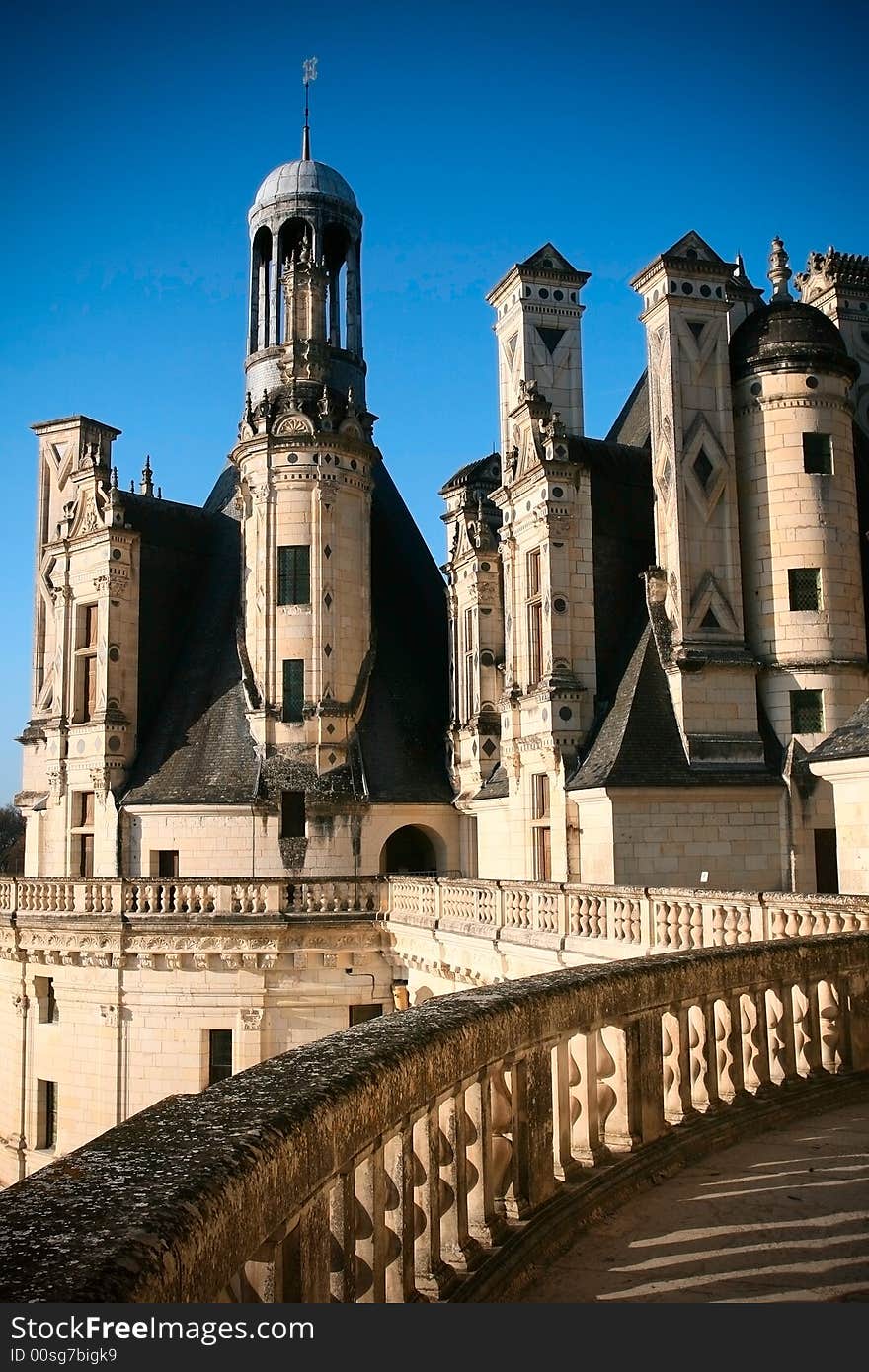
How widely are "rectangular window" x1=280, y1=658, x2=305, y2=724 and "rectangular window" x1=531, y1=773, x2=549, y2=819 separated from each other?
28.7ft

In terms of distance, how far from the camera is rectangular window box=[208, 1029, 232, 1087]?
2823 centimetres

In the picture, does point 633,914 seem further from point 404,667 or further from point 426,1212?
point 404,667

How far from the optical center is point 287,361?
35.1 metres

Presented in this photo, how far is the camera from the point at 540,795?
27.2 m

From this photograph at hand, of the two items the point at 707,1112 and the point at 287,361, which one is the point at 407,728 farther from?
the point at 707,1112

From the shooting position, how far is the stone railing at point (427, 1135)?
293 centimetres

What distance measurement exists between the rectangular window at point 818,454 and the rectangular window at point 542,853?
9.40m

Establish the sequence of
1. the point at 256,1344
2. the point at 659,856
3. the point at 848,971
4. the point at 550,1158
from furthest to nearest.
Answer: the point at 659,856, the point at 848,971, the point at 550,1158, the point at 256,1344

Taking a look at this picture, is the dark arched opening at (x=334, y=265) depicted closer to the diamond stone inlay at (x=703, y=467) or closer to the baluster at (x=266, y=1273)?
the diamond stone inlay at (x=703, y=467)

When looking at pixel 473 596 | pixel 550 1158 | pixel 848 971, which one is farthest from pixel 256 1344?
pixel 473 596

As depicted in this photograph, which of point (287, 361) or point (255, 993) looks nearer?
point (255, 993)

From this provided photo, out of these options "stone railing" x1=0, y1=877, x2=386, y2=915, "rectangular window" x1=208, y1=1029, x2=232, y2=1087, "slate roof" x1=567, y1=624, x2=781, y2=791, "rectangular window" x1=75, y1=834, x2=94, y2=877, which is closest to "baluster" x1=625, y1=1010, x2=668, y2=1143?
"slate roof" x1=567, y1=624, x2=781, y2=791

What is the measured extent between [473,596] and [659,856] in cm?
1189

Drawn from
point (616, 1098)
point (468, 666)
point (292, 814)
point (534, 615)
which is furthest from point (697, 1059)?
point (468, 666)
